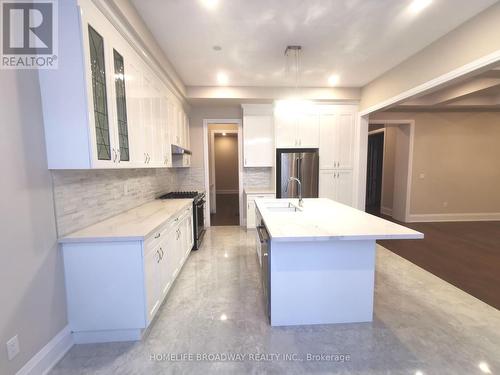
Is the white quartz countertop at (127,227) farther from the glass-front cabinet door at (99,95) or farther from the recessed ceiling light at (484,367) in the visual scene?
the recessed ceiling light at (484,367)

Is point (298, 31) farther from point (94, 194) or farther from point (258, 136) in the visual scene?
point (94, 194)

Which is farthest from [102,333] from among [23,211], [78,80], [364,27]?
[364,27]

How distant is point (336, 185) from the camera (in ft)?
15.4

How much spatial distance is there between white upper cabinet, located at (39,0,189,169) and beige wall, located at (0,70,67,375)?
3.8 inches

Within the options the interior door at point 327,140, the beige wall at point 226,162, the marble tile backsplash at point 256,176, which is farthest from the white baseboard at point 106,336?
the beige wall at point 226,162

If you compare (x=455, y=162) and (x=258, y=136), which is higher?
(x=258, y=136)

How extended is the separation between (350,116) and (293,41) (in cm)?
240

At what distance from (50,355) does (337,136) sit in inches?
192

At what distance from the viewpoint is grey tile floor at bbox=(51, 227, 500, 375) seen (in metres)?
1.61

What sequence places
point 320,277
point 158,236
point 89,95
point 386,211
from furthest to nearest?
point 386,211
point 158,236
point 320,277
point 89,95

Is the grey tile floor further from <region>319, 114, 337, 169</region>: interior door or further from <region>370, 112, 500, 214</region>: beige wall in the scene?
<region>370, 112, 500, 214</region>: beige wall

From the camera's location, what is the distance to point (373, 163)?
298 inches

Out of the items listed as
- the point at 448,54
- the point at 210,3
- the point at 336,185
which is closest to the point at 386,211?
the point at 336,185

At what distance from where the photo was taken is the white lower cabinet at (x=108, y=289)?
176cm
